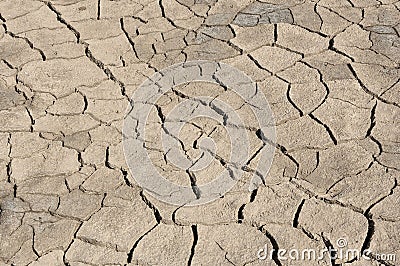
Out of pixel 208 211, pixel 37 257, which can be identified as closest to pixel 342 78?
pixel 208 211

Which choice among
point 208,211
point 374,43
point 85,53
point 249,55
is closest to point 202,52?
A: point 249,55

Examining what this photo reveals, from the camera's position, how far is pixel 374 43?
4.05 metres

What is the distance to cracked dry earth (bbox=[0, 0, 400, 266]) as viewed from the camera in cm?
294

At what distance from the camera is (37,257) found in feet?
9.50

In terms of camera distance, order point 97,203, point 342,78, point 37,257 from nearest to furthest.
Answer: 1. point 37,257
2. point 97,203
3. point 342,78

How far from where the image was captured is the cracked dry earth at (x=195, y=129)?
2.94 metres

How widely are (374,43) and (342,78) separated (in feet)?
1.36

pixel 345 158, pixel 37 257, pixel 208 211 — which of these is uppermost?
pixel 345 158

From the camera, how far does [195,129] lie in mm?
3531

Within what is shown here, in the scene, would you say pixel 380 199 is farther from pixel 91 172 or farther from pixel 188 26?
pixel 188 26

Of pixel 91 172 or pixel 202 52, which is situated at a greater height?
pixel 202 52

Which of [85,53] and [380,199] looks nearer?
[380,199]

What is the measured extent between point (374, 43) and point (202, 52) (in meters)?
1.01

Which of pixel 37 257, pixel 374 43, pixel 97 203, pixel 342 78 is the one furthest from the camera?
pixel 374 43
